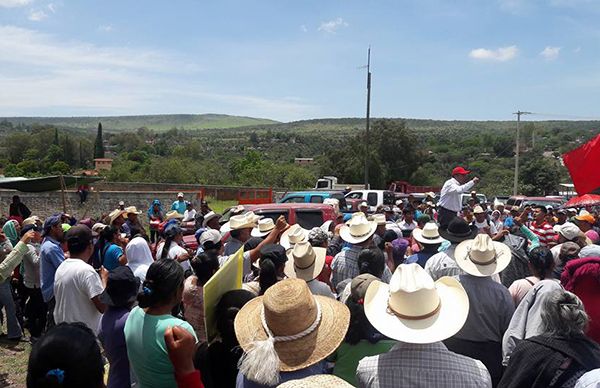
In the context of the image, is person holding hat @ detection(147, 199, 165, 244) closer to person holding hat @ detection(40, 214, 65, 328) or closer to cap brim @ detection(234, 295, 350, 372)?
person holding hat @ detection(40, 214, 65, 328)

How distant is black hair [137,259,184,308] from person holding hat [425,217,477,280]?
2483 millimetres

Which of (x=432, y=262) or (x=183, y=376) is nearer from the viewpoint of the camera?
(x=183, y=376)

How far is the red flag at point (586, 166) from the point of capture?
31.7ft

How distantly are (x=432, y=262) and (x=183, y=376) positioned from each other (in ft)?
10.1

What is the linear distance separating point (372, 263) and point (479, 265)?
0.83 meters

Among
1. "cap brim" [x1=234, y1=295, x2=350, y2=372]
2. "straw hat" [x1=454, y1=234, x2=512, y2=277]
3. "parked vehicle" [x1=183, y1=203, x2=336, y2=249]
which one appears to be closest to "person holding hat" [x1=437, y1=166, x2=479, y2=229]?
"parked vehicle" [x1=183, y1=203, x2=336, y2=249]

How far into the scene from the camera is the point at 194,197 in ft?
75.0

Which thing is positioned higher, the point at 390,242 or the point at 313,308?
the point at 313,308

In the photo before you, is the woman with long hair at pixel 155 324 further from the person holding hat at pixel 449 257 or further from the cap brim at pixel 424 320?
the person holding hat at pixel 449 257

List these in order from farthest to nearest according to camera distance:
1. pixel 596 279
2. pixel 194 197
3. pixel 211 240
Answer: pixel 194 197 < pixel 211 240 < pixel 596 279

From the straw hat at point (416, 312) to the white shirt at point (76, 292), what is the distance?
9.13ft

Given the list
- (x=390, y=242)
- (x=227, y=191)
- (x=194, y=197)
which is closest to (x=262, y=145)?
(x=227, y=191)

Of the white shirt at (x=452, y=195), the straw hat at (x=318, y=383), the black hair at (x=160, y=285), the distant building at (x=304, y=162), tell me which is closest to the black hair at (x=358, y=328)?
the black hair at (x=160, y=285)

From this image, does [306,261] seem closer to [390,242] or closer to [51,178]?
[390,242]
